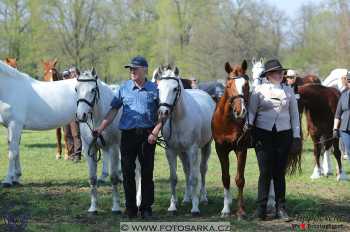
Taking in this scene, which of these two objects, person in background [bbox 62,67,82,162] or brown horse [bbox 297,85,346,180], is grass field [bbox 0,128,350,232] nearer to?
person in background [bbox 62,67,82,162]

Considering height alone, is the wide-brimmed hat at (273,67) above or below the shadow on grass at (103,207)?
above

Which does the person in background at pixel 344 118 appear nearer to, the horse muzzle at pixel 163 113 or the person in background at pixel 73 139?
the horse muzzle at pixel 163 113

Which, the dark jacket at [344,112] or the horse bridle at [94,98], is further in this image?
the dark jacket at [344,112]

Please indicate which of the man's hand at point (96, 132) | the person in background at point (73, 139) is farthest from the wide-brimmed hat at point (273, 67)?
the person in background at point (73, 139)

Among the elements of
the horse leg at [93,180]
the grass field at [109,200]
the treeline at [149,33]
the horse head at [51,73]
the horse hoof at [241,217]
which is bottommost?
the grass field at [109,200]

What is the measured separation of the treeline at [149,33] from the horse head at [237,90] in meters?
31.0

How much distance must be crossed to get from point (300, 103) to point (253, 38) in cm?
2796

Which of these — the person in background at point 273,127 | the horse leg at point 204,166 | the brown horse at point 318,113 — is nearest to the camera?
the person in background at point 273,127

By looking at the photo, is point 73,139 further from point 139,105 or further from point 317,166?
point 139,105

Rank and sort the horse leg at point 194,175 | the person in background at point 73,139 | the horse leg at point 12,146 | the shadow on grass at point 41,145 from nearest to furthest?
the horse leg at point 194,175 < the horse leg at point 12,146 < the person in background at point 73,139 < the shadow on grass at point 41,145

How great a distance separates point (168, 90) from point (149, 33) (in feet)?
109

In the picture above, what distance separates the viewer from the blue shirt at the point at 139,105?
7.57 m

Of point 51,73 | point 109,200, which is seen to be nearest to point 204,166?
point 109,200

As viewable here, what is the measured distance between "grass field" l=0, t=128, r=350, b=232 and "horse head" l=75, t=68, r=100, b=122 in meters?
1.38
